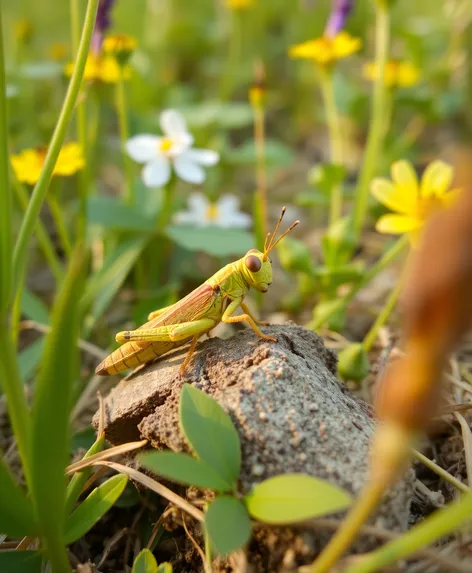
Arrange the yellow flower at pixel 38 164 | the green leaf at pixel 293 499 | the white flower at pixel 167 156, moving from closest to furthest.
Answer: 1. the green leaf at pixel 293 499
2. the yellow flower at pixel 38 164
3. the white flower at pixel 167 156

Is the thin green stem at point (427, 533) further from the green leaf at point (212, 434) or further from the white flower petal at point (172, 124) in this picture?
the white flower petal at point (172, 124)

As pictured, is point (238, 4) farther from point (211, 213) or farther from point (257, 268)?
point (257, 268)

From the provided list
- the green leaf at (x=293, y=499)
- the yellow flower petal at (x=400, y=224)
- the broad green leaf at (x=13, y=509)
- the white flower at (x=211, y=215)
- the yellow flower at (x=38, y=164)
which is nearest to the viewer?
the green leaf at (x=293, y=499)

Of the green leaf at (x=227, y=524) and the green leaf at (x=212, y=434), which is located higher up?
Answer: the green leaf at (x=212, y=434)

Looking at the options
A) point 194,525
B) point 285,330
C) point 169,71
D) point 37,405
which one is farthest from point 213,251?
point 169,71

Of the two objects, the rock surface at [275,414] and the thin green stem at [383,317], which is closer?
the rock surface at [275,414]

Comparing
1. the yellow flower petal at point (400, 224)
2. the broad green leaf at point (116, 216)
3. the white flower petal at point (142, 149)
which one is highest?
the white flower petal at point (142, 149)

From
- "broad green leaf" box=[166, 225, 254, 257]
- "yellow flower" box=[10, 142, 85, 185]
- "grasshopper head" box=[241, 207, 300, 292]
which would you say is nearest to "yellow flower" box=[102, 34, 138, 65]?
"yellow flower" box=[10, 142, 85, 185]

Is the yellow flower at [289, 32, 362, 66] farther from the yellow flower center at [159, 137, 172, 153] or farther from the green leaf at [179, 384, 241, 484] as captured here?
the green leaf at [179, 384, 241, 484]

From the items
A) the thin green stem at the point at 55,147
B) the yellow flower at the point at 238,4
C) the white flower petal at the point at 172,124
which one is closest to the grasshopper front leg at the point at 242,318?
the thin green stem at the point at 55,147
